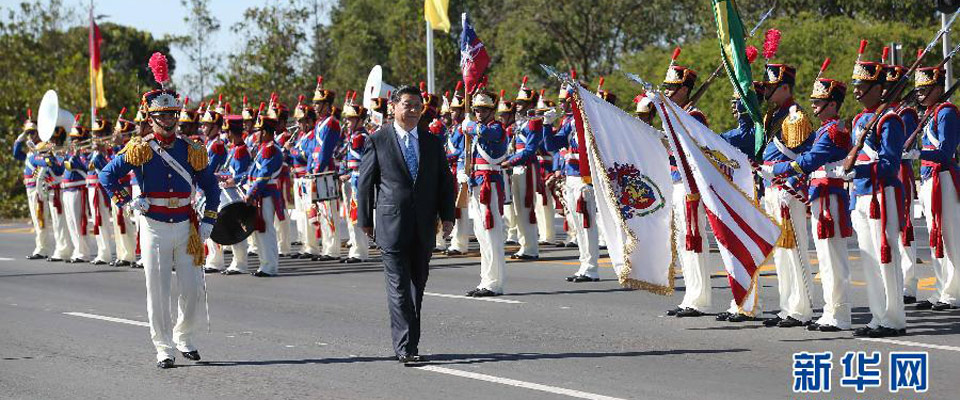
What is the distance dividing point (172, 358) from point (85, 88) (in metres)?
30.9

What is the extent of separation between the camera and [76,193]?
20.8 m

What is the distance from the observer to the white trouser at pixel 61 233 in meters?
21.3

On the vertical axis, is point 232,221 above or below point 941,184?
below

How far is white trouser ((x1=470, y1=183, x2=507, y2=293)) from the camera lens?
1481cm

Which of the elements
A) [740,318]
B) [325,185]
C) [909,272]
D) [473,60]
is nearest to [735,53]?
[740,318]

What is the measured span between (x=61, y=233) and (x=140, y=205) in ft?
37.9

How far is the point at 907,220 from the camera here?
1278 cm

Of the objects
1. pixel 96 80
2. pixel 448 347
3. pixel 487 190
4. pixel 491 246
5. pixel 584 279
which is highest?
pixel 96 80

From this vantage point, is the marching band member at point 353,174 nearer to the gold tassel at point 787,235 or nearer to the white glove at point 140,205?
the gold tassel at point 787,235

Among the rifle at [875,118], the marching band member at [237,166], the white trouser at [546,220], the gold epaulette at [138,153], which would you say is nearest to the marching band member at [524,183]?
the white trouser at [546,220]

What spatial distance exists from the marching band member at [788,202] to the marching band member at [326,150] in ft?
27.2

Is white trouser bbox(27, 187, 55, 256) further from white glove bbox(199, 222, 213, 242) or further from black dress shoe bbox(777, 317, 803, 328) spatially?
black dress shoe bbox(777, 317, 803, 328)

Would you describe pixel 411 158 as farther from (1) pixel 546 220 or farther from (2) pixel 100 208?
(1) pixel 546 220

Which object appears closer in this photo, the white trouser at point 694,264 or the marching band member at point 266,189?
the white trouser at point 694,264
